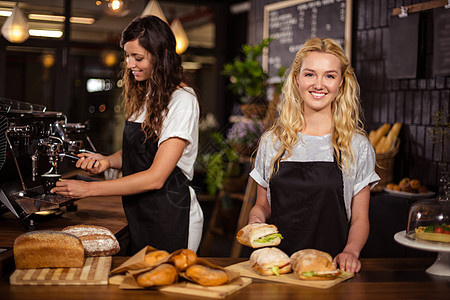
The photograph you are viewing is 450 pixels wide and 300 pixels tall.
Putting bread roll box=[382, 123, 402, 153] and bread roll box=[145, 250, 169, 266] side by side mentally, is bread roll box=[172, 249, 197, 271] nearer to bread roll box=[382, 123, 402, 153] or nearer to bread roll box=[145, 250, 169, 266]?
bread roll box=[145, 250, 169, 266]

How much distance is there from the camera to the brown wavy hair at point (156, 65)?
231cm

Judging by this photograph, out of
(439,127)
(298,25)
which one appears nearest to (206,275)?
(439,127)

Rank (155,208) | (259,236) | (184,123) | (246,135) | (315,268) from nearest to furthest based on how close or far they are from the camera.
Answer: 1. (315,268)
2. (259,236)
3. (184,123)
4. (155,208)
5. (246,135)

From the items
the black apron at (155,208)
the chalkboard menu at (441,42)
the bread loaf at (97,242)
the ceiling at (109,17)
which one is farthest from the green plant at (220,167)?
the bread loaf at (97,242)

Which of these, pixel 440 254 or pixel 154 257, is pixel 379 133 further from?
pixel 154 257

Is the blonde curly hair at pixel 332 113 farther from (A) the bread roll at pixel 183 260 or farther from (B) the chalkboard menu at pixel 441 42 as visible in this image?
(B) the chalkboard menu at pixel 441 42

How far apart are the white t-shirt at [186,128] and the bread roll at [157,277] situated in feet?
2.45

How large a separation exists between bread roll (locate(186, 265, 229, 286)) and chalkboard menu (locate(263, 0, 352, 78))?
10.5 ft

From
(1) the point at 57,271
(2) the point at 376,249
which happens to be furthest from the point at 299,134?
(2) the point at 376,249

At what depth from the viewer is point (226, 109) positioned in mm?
7598

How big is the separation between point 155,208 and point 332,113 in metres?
0.81

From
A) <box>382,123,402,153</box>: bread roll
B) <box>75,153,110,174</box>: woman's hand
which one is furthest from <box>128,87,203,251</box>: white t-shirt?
<box>382,123,402,153</box>: bread roll

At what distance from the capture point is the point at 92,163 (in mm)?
2422

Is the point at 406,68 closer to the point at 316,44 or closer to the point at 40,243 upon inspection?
the point at 316,44
